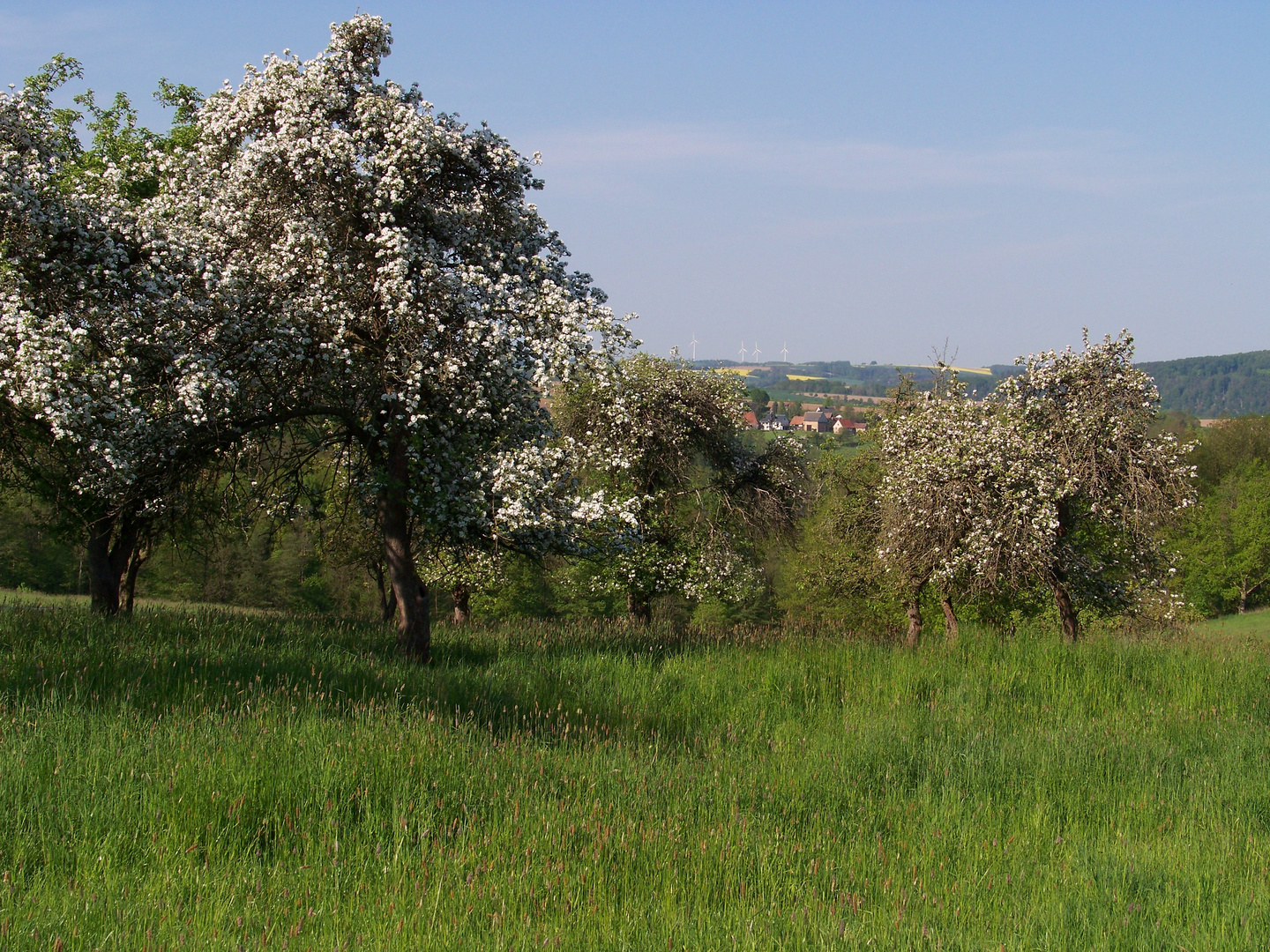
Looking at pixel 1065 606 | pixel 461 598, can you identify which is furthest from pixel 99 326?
pixel 461 598

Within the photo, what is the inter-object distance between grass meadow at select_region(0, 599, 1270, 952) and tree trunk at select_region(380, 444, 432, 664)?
A: 4.34ft

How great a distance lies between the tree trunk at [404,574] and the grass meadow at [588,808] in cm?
132

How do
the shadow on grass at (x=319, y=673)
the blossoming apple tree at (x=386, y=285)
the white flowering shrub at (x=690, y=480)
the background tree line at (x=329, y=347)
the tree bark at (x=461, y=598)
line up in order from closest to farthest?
1. the shadow on grass at (x=319, y=673)
2. the background tree line at (x=329, y=347)
3. the blossoming apple tree at (x=386, y=285)
4. the white flowering shrub at (x=690, y=480)
5. the tree bark at (x=461, y=598)

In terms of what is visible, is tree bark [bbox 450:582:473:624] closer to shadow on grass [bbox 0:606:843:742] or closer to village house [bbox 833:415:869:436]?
village house [bbox 833:415:869:436]

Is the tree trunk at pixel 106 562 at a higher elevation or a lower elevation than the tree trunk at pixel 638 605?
higher

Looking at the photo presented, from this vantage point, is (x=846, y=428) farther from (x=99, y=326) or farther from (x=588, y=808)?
(x=588, y=808)

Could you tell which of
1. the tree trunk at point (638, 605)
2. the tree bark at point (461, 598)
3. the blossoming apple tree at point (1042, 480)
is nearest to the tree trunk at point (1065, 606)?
the blossoming apple tree at point (1042, 480)

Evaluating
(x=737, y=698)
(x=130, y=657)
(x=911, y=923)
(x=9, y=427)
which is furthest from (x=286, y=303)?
(x=911, y=923)

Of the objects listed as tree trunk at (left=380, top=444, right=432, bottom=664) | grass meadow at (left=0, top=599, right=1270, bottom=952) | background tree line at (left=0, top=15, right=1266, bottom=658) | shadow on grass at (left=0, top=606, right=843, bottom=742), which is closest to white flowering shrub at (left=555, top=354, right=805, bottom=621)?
background tree line at (left=0, top=15, right=1266, bottom=658)

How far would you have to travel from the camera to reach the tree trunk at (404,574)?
1308 centimetres

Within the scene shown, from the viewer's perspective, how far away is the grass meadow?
16.1 ft

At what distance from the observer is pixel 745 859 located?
5973 mm

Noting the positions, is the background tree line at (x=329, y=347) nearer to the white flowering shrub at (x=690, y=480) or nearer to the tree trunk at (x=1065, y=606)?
the tree trunk at (x=1065, y=606)

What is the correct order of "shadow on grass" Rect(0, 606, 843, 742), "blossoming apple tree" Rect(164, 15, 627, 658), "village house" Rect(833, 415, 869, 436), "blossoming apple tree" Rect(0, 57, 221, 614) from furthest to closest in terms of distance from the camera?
"village house" Rect(833, 415, 869, 436) → "blossoming apple tree" Rect(164, 15, 627, 658) → "blossoming apple tree" Rect(0, 57, 221, 614) → "shadow on grass" Rect(0, 606, 843, 742)
